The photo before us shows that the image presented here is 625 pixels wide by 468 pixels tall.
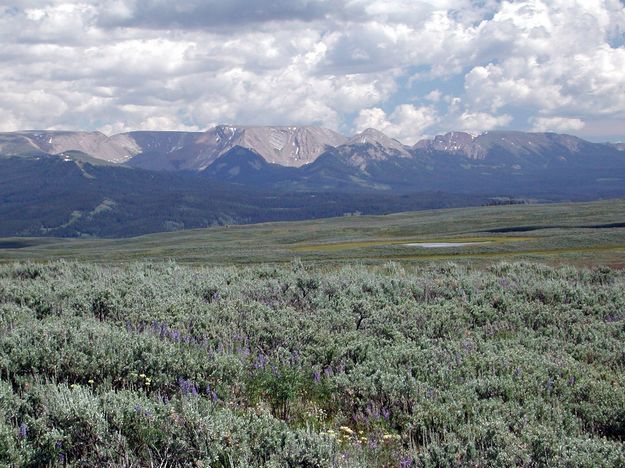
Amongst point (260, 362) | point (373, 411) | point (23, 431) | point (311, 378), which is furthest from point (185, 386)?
point (373, 411)

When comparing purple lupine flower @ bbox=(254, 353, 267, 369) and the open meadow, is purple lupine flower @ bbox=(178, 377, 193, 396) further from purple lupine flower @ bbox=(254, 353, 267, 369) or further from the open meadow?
purple lupine flower @ bbox=(254, 353, 267, 369)

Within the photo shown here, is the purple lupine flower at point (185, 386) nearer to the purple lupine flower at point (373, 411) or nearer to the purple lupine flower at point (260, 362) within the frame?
the purple lupine flower at point (260, 362)

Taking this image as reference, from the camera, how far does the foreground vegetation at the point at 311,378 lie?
5.97 meters

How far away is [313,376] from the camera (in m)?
8.99

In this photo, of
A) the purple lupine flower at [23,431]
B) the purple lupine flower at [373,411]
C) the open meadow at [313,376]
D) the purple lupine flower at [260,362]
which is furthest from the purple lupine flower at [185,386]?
the purple lupine flower at [373,411]

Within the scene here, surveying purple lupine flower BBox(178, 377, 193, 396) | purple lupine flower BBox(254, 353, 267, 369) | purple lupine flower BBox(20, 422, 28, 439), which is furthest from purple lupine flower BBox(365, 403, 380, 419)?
purple lupine flower BBox(20, 422, 28, 439)

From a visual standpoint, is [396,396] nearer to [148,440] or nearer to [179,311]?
[148,440]

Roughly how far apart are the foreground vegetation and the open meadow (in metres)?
0.03

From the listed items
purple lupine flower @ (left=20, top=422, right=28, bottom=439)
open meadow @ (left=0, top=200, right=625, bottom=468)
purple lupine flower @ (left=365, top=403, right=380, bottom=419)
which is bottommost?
purple lupine flower @ (left=365, top=403, right=380, bottom=419)

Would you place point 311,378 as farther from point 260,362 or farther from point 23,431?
point 23,431

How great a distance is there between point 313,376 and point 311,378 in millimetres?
70

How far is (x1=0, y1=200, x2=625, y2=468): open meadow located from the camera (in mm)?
5973

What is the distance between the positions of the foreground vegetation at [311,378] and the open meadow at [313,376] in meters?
0.03

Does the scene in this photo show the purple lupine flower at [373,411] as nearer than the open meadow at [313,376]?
No
